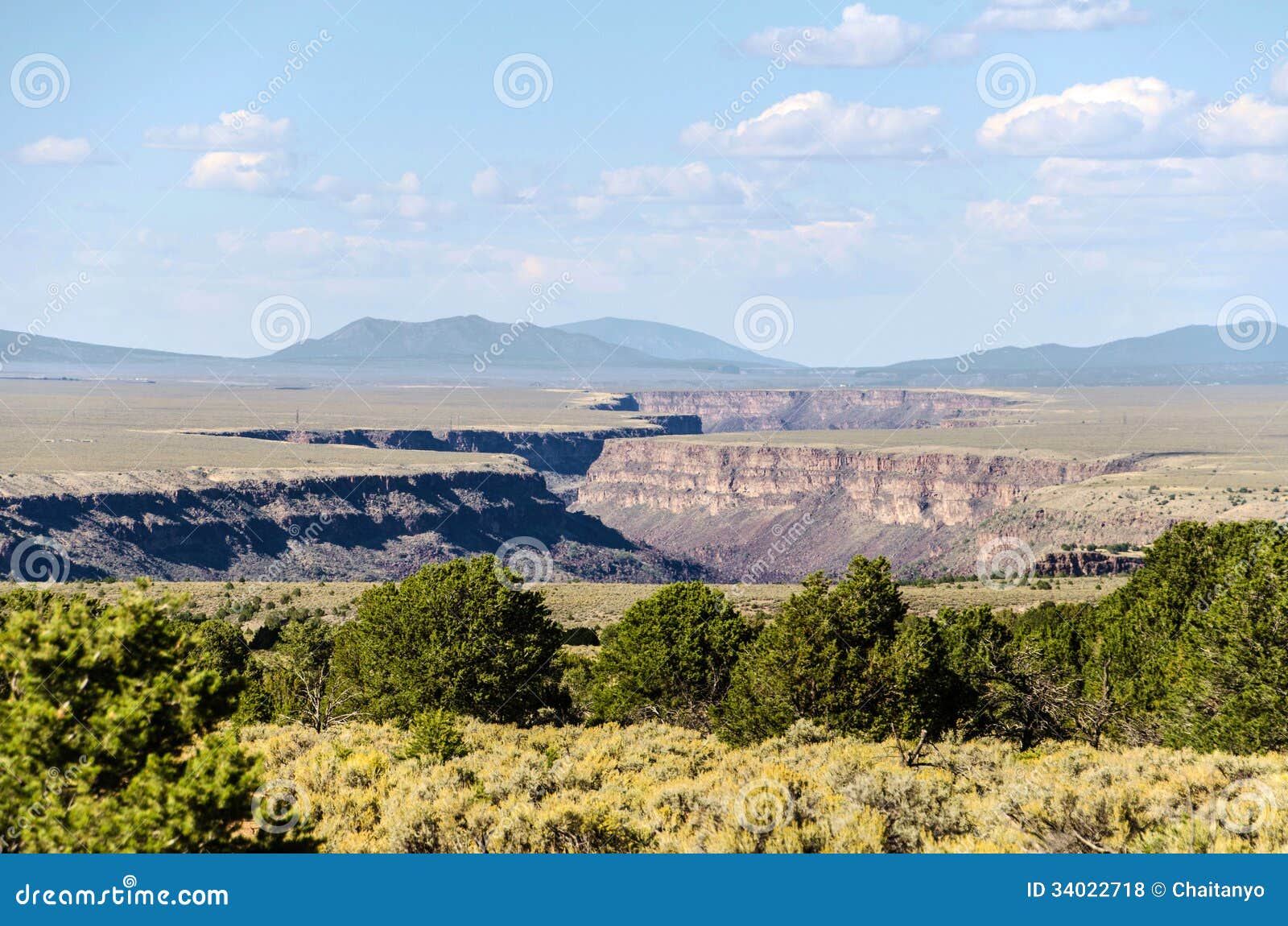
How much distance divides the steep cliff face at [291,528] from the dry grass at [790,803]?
363ft

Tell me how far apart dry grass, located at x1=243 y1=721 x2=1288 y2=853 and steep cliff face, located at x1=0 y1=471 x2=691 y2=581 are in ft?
363

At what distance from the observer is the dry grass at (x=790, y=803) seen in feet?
48.9

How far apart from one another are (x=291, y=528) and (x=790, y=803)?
147484 millimetres

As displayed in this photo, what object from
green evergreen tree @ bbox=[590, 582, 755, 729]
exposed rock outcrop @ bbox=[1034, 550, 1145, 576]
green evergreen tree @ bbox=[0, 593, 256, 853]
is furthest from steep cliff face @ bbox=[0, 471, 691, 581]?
green evergreen tree @ bbox=[0, 593, 256, 853]

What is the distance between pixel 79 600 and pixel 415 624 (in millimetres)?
22822

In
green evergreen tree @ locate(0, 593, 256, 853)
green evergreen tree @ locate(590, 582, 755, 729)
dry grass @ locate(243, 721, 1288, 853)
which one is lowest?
green evergreen tree @ locate(590, 582, 755, 729)

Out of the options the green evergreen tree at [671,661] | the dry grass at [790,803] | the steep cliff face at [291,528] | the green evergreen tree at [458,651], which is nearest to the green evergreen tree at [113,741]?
the dry grass at [790,803]

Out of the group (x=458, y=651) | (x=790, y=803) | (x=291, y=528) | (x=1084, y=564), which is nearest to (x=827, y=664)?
(x=458, y=651)

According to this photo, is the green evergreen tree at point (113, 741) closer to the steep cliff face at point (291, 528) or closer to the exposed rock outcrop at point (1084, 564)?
the exposed rock outcrop at point (1084, 564)

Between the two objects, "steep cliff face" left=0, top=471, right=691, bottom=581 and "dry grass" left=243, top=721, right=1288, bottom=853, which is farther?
"steep cliff face" left=0, top=471, right=691, bottom=581

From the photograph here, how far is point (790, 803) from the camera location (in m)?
16.0

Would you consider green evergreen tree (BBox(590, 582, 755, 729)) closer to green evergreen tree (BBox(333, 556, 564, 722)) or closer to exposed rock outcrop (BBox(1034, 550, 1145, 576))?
green evergreen tree (BBox(333, 556, 564, 722))

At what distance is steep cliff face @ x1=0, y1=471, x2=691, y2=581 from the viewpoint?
134m

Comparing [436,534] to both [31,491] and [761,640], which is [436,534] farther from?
[761,640]
